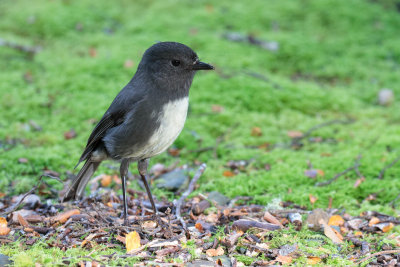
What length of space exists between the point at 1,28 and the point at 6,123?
390cm

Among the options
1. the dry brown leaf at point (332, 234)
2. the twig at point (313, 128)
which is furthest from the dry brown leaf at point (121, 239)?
the twig at point (313, 128)

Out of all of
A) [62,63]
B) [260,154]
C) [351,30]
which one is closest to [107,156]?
[260,154]

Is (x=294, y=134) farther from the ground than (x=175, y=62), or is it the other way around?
(x=175, y=62)

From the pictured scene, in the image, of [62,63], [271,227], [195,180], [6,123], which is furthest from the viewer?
[62,63]

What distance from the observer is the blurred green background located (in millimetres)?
4984

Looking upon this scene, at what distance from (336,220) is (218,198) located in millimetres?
1192

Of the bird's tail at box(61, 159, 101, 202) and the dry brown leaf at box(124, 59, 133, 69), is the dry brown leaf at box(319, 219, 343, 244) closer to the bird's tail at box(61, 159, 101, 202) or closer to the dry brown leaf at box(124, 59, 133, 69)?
the bird's tail at box(61, 159, 101, 202)

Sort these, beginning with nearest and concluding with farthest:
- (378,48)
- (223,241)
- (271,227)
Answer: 1. (223,241)
2. (271,227)
3. (378,48)

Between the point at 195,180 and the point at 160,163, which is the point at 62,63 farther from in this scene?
the point at 195,180

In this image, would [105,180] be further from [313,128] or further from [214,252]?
[313,128]

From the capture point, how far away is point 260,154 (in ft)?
18.1

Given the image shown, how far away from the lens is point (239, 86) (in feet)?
23.5

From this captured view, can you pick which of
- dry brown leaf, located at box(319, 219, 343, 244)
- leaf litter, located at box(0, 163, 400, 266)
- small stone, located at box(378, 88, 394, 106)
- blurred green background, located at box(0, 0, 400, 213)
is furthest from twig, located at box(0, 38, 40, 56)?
dry brown leaf, located at box(319, 219, 343, 244)

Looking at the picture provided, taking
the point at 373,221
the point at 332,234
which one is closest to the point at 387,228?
the point at 373,221
